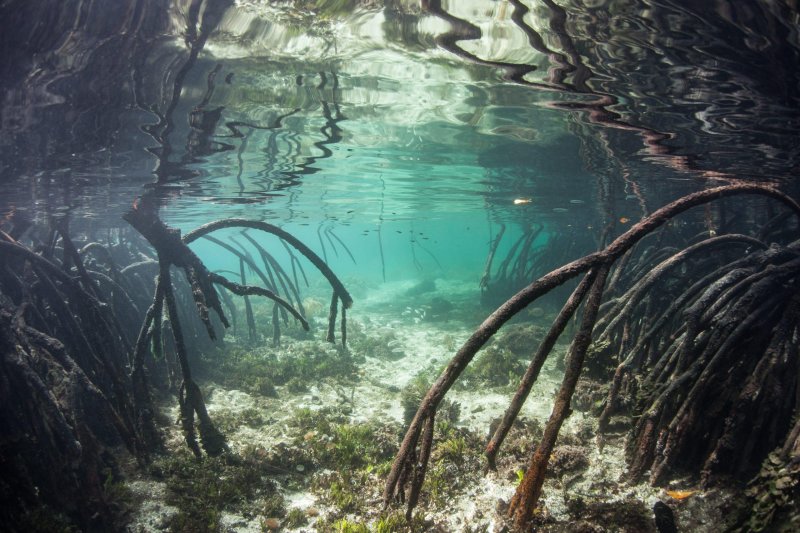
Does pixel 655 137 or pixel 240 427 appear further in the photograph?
pixel 655 137

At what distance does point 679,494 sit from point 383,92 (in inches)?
312

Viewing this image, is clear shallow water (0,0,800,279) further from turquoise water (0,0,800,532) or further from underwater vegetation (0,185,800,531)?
underwater vegetation (0,185,800,531)

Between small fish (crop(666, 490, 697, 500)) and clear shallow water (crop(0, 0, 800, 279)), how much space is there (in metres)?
5.51

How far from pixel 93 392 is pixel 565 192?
724 inches

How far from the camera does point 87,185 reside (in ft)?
37.8

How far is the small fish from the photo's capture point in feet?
13.4

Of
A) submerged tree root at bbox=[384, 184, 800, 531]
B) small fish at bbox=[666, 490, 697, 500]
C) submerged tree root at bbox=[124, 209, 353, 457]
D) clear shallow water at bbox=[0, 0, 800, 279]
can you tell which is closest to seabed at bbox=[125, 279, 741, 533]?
small fish at bbox=[666, 490, 697, 500]

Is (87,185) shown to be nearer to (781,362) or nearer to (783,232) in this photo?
(781,362)

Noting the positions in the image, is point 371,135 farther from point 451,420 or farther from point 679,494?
point 679,494

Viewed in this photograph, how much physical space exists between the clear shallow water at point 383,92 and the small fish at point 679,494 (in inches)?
217

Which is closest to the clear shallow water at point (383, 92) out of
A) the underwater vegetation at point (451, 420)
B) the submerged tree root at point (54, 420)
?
the underwater vegetation at point (451, 420)

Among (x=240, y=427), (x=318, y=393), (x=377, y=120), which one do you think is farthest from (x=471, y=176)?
(x=240, y=427)

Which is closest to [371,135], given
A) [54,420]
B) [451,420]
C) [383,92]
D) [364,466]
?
[383,92]

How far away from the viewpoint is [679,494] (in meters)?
4.14
